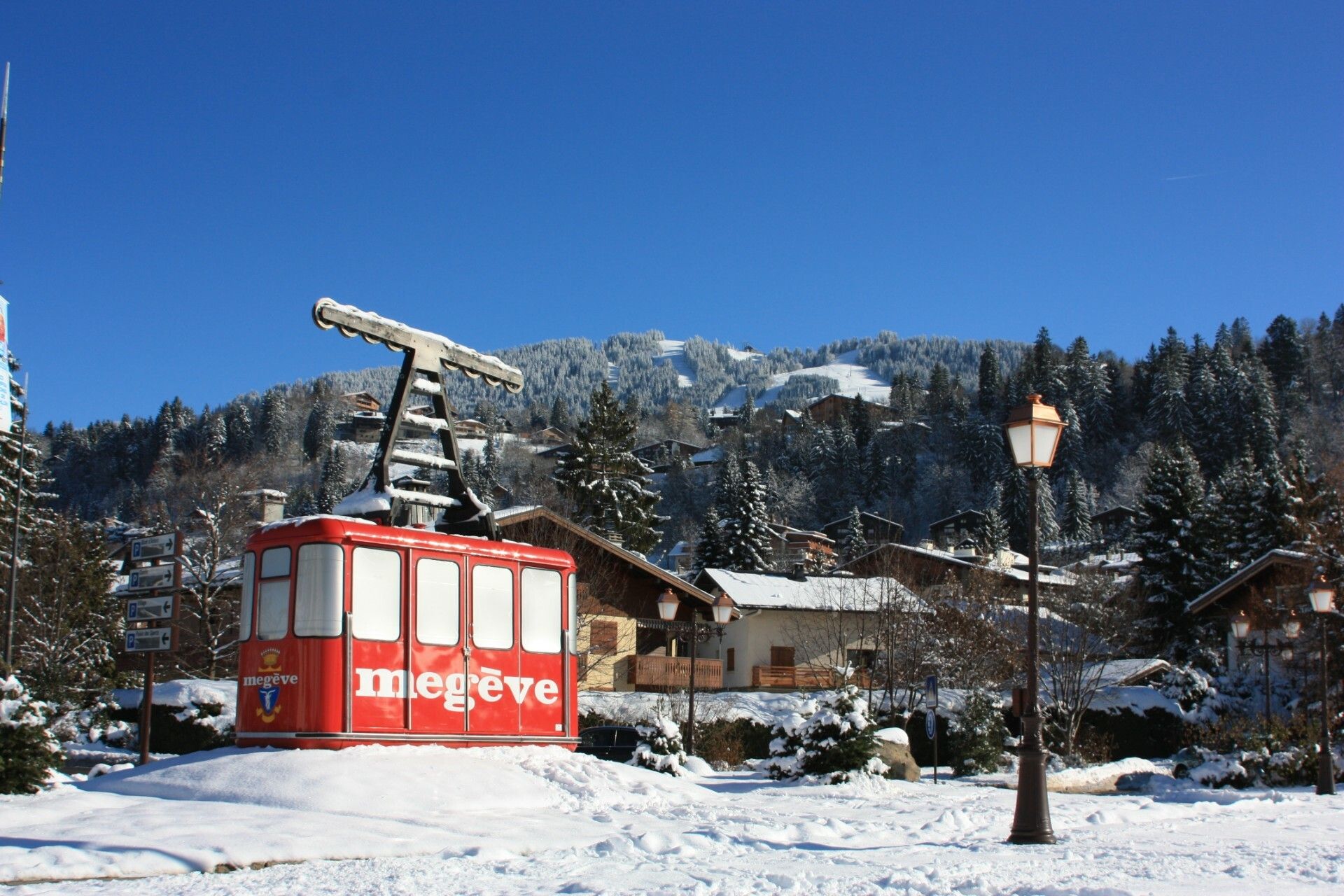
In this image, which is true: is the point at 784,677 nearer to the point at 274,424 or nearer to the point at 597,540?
the point at 597,540

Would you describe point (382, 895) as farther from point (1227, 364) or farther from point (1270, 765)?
point (1227, 364)

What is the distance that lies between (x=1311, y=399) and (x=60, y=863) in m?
141

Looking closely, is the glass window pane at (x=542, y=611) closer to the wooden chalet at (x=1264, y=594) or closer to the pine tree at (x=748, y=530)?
the wooden chalet at (x=1264, y=594)

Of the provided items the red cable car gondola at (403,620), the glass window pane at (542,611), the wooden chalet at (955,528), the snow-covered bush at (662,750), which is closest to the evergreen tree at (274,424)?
the wooden chalet at (955,528)

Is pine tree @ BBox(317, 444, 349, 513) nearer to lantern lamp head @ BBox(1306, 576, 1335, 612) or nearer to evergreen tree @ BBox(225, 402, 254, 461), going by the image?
evergreen tree @ BBox(225, 402, 254, 461)

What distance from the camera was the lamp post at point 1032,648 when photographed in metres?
10.3

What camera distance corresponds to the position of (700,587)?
49.5 m

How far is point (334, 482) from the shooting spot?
106188 mm

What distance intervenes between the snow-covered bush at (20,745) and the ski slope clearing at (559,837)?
407 millimetres

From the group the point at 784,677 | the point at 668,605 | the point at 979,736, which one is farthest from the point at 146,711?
the point at 784,677

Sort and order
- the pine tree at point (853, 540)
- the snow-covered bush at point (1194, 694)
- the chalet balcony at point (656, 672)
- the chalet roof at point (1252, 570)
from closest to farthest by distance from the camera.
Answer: the snow-covered bush at point (1194, 694)
the chalet roof at point (1252, 570)
the chalet balcony at point (656, 672)
the pine tree at point (853, 540)

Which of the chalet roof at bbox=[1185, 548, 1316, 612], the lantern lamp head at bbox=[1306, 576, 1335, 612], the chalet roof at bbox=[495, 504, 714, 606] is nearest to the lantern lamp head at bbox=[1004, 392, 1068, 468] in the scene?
the lantern lamp head at bbox=[1306, 576, 1335, 612]

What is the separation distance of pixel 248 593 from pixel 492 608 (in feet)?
9.11

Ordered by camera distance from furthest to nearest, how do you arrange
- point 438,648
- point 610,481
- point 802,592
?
1. point 610,481
2. point 802,592
3. point 438,648
